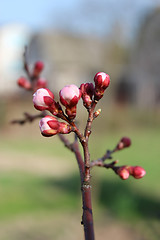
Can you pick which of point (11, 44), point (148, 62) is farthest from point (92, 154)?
point (11, 44)

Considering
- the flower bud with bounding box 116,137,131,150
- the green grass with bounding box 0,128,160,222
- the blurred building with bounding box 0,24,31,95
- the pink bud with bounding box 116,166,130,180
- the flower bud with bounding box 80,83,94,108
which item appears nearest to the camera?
the flower bud with bounding box 80,83,94,108

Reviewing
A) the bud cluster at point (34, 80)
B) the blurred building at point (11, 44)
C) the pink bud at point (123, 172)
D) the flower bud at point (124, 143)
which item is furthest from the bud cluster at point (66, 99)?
the blurred building at point (11, 44)

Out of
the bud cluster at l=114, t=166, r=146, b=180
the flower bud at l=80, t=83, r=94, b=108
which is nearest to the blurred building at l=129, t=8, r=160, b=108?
the bud cluster at l=114, t=166, r=146, b=180

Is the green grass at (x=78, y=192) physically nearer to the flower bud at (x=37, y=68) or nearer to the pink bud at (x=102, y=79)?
the flower bud at (x=37, y=68)

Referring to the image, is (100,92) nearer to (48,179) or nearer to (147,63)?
(48,179)

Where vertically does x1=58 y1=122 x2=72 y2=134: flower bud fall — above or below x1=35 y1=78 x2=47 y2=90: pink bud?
below

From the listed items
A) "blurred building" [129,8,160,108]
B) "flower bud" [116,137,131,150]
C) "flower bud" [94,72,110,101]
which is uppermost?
"blurred building" [129,8,160,108]

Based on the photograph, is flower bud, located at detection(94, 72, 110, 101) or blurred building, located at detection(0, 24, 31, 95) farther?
blurred building, located at detection(0, 24, 31, 95)

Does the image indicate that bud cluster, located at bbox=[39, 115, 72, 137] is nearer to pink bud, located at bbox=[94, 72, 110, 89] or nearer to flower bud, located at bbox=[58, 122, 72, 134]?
flower bud, located at bbox=[58, 122, 72, 134]
